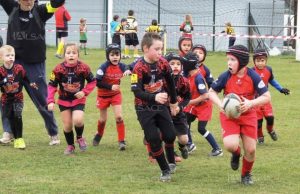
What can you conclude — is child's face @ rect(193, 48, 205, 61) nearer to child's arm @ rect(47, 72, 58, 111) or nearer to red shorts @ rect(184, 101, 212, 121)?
red shorts @ rect(184, 101, 212, 121)

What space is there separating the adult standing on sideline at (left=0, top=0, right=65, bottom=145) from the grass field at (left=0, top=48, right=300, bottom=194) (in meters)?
0.82

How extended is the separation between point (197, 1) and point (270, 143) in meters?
30.7

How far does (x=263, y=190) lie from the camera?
298 inches

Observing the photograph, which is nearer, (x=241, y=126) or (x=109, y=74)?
(x=241, y=126)

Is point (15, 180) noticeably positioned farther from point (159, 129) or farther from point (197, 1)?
point (197, 1)

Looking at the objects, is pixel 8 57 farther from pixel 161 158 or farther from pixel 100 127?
pixel 161 158

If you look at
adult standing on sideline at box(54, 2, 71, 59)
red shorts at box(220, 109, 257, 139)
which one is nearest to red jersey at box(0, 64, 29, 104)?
red shorts at box(220, 109, 257, 139)

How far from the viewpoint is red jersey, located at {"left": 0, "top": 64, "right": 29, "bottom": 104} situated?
10164mm

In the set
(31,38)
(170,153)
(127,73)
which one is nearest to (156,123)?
(170,153)

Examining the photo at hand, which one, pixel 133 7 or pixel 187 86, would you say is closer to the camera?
pixel 187 86

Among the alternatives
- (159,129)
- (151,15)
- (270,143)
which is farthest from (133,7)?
(159,129)

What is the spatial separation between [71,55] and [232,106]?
3040mm

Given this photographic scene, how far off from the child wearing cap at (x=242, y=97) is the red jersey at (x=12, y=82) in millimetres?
3531

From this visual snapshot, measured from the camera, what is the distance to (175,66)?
8.98m
